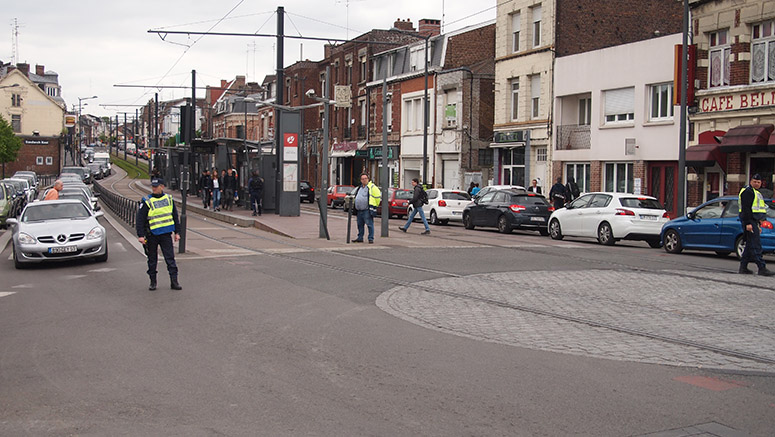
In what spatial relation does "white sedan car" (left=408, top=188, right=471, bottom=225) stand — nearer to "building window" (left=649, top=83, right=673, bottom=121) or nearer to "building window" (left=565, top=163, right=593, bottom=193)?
"building window" (left=565, top=163, right=593, bottom=193)

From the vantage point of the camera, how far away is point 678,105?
92.8 ft

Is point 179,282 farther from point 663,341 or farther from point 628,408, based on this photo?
point 628,408

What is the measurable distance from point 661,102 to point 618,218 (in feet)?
34.6

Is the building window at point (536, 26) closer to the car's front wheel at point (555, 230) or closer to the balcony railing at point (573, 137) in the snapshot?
the balcony railing at point (573, 137)

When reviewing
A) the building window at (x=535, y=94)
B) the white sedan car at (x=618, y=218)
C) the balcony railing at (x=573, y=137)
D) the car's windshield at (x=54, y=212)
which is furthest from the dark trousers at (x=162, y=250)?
the building window at (x=535, y=94)

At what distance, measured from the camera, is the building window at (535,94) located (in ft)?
122

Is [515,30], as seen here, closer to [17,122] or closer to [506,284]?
[506,284]

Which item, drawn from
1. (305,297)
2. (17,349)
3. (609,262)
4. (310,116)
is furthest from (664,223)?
(310,116)

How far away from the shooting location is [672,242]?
1914cm

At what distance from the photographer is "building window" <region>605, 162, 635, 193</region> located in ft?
104

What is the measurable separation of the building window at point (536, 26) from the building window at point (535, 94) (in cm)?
157

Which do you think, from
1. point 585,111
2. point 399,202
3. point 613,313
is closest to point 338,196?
point 399,202

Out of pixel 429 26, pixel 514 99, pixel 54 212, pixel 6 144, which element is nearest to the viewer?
pixel 54 212

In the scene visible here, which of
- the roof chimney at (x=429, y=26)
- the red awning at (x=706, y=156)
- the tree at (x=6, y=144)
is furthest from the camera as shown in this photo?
→ the tree at (x=6, y=144)
